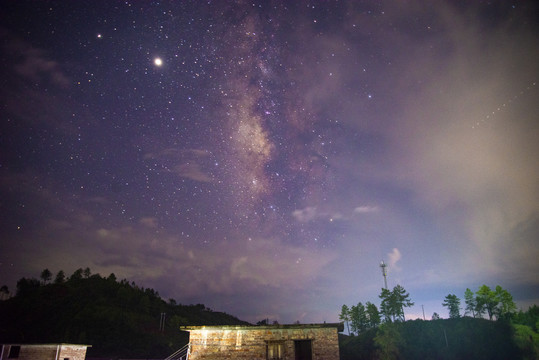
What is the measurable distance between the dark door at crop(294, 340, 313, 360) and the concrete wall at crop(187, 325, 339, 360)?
0.22 metres

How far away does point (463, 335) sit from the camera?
6594 cm

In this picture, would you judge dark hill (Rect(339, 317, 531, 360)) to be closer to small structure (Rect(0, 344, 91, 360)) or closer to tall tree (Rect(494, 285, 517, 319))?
tall tree (Rect(494, 285, 517, 319))

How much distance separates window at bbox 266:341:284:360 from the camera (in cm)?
1830

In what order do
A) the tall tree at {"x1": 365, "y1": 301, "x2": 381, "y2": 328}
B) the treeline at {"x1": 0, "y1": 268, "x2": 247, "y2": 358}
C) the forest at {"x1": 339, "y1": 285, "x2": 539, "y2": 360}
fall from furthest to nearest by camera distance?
the tall tree at {"x1": 365, "y1": 301, "x2": 381, "y2": 328}
the treeline at {"x1": 0, "y1": 268, "x2": 247, "y2": 358}
the forest at {"x1": 339, "y1": 285, "x2": 539, "y2": 360}

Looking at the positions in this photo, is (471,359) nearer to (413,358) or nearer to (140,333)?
(413,358)

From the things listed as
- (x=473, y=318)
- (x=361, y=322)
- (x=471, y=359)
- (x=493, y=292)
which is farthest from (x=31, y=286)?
(x=493, y=292)

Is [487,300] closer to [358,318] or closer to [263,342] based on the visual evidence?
[358,318]

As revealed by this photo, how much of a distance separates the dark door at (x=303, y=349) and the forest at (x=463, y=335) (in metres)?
34.0

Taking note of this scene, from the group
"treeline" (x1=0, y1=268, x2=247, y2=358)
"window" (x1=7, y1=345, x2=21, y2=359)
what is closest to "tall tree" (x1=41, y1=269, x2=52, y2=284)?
"treeline" (x1=0, y1=268, x2=247, y2=358)

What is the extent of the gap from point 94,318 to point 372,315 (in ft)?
269

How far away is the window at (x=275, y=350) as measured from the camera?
18.3m

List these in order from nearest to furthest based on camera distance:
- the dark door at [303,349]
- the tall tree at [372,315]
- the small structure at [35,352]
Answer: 1. the dark door at [303,349]
2. the small structure at [35,352]
3. the tall tree at [372,315]

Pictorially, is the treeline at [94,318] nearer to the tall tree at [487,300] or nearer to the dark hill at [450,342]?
the dark hill at [450,342]

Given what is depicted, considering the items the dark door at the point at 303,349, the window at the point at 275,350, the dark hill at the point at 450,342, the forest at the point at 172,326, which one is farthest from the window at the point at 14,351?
the dark hill at the point at 450,342
